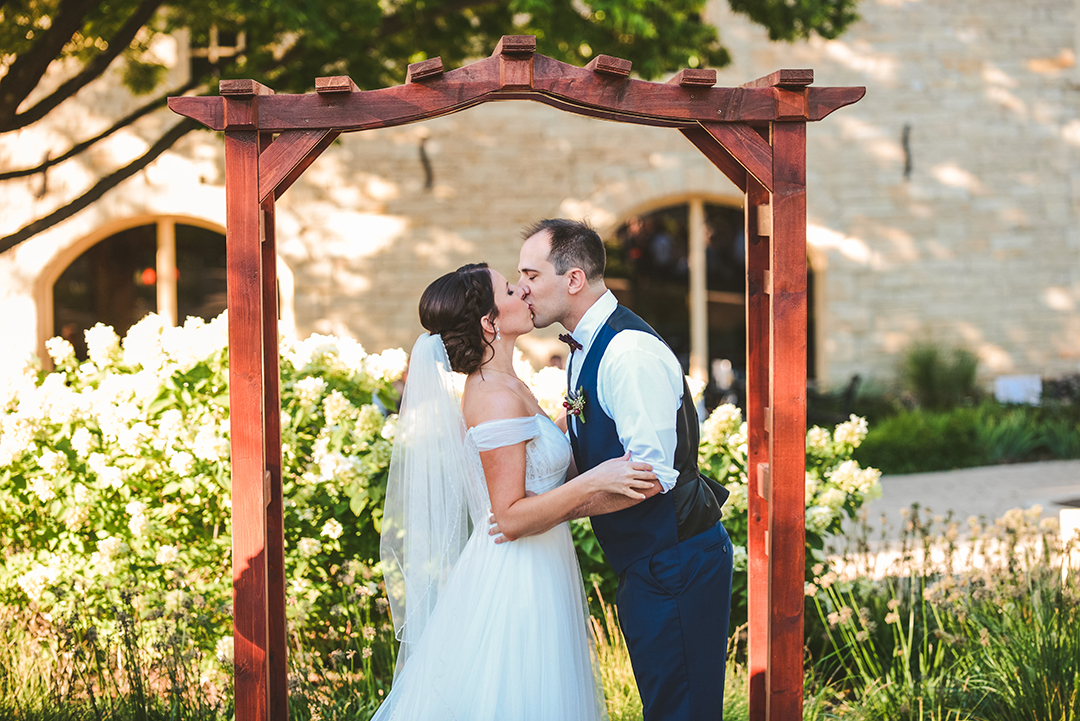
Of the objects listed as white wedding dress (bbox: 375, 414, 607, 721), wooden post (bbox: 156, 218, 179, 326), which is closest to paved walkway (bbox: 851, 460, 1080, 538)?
white wedding dress (bbox: 375, 414, 607, 721)

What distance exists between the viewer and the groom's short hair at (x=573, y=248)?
2707 mm

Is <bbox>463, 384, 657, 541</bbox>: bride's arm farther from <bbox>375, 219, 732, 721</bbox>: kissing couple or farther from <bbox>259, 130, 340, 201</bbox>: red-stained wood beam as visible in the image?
<bbox>259, 130, 340, 201</bbox>: red-stained wood beam

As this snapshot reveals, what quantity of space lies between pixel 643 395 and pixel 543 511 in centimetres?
45

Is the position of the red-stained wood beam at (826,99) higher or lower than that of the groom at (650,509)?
higher

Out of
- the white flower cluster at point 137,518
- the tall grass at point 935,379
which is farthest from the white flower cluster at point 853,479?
the tall grass at point 935,379

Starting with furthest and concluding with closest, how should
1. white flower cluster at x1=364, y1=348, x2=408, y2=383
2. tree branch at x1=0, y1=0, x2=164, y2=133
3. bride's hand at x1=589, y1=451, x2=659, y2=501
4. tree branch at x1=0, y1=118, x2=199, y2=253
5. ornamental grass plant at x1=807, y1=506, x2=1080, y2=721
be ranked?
tree branch at x1=0, y1=0, x2=164, y2=133 → tree branch at x1=0, y1=118, x2=199, y2=253 → white flower cluster at x1=364, y1=348, x2=408, y2=383 → ornamental grass plant at x1=807, y1=506, x2=1080, y2=721 → bride's hand at x1=589, y1=451, x2=659, y2=501

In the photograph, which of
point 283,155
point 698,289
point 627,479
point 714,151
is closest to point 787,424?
point 627,479

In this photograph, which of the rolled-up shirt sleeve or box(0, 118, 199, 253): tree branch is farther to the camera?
box(0, 118, 199, 253): tree branch

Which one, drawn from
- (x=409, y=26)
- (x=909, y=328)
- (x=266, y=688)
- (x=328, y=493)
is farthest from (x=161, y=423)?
(x=909, y=328)

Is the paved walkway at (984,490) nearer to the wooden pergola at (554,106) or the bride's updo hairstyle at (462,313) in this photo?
the wooden pergola at (554,106)

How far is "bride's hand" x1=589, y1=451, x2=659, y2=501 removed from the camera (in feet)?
7.88

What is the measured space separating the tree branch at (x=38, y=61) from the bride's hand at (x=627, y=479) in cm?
524

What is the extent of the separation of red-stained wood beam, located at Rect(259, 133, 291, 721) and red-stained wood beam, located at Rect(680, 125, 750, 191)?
51.7 inches

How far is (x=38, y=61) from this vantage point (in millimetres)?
5754
